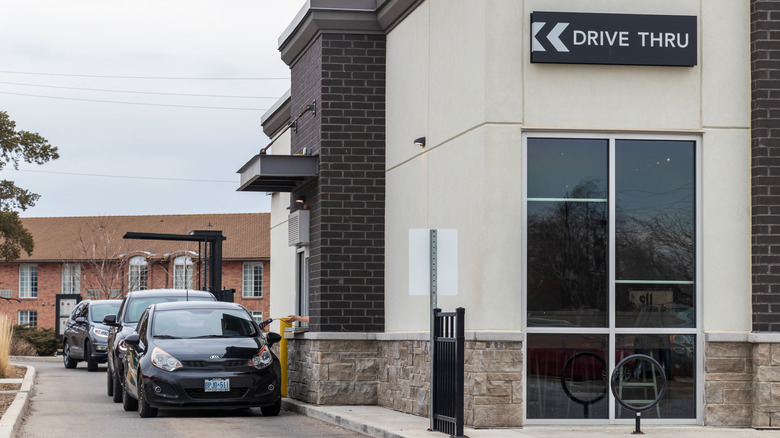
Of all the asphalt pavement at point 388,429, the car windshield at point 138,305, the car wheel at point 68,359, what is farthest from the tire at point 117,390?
the car wheel at point 68,359

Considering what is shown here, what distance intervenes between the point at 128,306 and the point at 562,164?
1099 centimetres

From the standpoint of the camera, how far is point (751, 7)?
13.5m

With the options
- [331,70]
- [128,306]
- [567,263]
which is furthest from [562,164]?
[128,306]

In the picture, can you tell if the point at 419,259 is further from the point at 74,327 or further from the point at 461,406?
the point at 74,327

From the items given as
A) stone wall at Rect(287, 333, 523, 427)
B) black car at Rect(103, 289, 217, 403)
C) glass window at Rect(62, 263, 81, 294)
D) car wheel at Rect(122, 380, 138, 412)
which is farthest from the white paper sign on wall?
glass window at Rect(62, 263, 81, 294)

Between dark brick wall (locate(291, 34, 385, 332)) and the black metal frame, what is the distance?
15.8 feet

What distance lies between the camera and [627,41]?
13219 millimetres

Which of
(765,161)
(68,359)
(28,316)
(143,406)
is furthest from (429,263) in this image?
(28,316)

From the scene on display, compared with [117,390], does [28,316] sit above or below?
below

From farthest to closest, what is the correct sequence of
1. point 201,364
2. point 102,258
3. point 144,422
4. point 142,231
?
point 142,231 → point 102,258 → point 201,364 → point 144,422

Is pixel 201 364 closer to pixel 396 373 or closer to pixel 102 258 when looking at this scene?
pixel 396 373

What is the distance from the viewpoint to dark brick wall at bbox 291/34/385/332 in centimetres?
1758

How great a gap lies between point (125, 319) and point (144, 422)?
6.58 meters

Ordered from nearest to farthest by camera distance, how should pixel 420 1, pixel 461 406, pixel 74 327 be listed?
pixel 461 406
pixel 420 1
pixel 74 327
